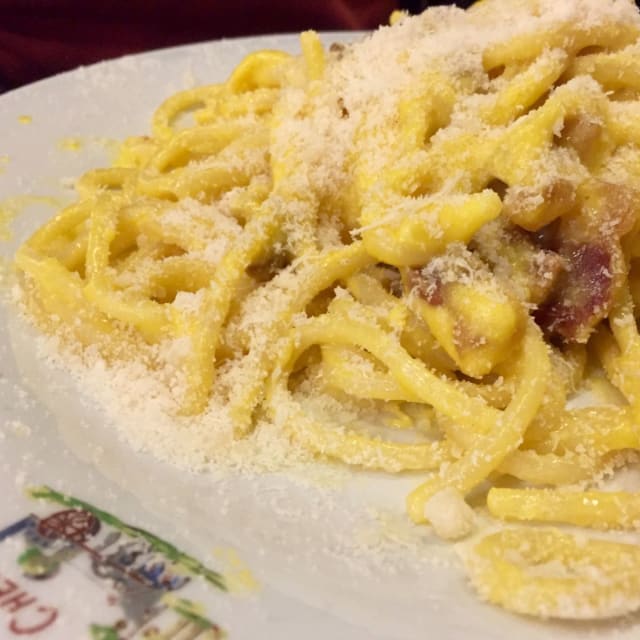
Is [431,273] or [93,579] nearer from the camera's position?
[93,579]

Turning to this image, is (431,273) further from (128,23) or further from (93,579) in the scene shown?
(128,23)

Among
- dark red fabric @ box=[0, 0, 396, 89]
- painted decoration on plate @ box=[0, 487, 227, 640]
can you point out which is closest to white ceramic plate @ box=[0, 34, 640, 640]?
painted decoration on plate @ box=[0, 487, 227, 640]

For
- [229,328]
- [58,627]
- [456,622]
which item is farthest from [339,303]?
[58,627]

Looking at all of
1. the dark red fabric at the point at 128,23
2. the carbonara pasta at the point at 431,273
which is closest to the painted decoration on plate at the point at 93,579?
the carbonara pasta at the point at 431,273

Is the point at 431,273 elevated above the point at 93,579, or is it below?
above

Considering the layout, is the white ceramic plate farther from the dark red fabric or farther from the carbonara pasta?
the dark red fabric

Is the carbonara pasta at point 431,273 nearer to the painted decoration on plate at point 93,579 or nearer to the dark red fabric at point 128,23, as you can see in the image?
the painted decoration on plate at point 93,579

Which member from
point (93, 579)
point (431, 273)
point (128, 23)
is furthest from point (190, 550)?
point (128, 23)
